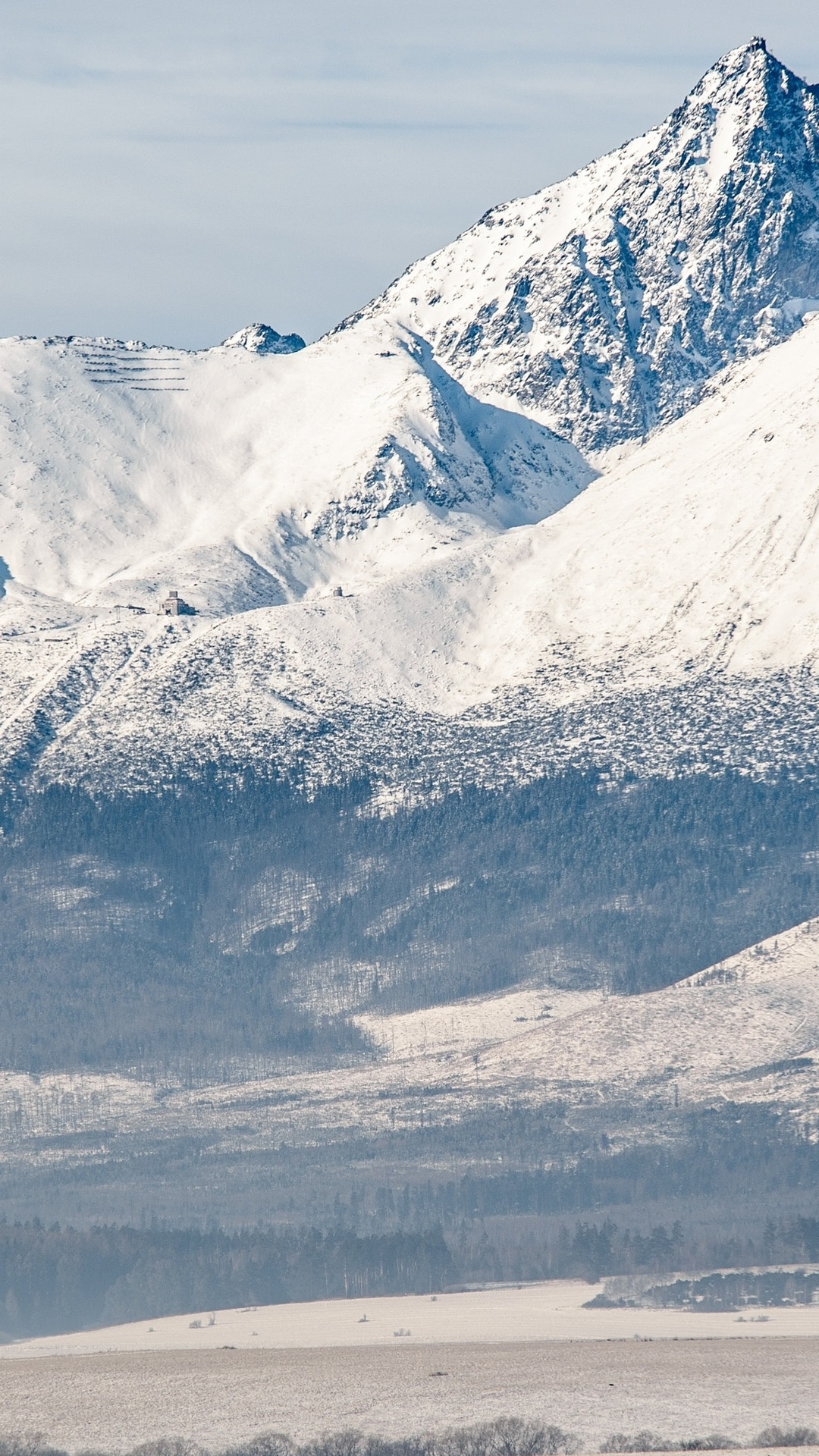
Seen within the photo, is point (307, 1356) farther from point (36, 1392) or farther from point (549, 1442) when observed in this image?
point (549, 1442)

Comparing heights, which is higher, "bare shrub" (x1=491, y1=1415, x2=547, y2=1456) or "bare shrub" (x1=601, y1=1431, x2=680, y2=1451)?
"bare shrub" (x1=491, y1=1415, x2=547, y2=1456)

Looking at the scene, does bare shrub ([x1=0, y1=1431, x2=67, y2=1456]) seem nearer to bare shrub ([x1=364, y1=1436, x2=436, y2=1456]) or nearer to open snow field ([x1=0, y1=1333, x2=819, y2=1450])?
open snow field ([x1=0, y1=1333, x2=819, y2=1450])

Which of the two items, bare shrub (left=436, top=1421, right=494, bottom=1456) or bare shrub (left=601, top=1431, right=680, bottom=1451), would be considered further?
bare shrub (left=436, top=1421, right=494, bottom=1456)

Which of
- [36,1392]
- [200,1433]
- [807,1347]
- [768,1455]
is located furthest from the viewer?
[807,1347]

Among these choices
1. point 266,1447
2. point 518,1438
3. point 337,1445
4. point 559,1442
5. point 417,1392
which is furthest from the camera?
point 417,1392

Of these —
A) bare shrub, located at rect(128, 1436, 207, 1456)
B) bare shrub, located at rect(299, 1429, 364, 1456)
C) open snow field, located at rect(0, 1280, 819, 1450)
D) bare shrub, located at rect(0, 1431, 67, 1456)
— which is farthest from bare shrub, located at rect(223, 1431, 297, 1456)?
bare shrub, located at rect(0, 1431, 67, 1456)

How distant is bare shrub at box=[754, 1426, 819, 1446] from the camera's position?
120 metres

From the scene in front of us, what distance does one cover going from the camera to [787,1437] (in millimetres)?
121062

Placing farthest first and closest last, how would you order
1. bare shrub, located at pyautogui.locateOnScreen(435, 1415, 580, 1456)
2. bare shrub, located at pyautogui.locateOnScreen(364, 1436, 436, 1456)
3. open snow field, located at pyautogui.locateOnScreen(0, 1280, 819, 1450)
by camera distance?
1. open snow field, located at pyautogui.locateOnScreen(0, 1280, 819, 1450)
2. bare shrub, located at pyautogui.locateOnScreen(364, 1436, 436, 1456)
3. bare shrub, located at pyautogui.locateOnScreen(435, 1415, 580, 1456)

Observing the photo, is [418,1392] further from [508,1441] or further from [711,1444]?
[711,1444]

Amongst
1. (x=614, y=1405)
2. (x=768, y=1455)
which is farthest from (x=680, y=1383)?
(x=768, y=1455)

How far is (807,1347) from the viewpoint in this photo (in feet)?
477

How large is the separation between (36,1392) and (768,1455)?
1602 inches

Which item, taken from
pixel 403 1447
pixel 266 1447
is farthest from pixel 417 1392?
pixel 266 1447
